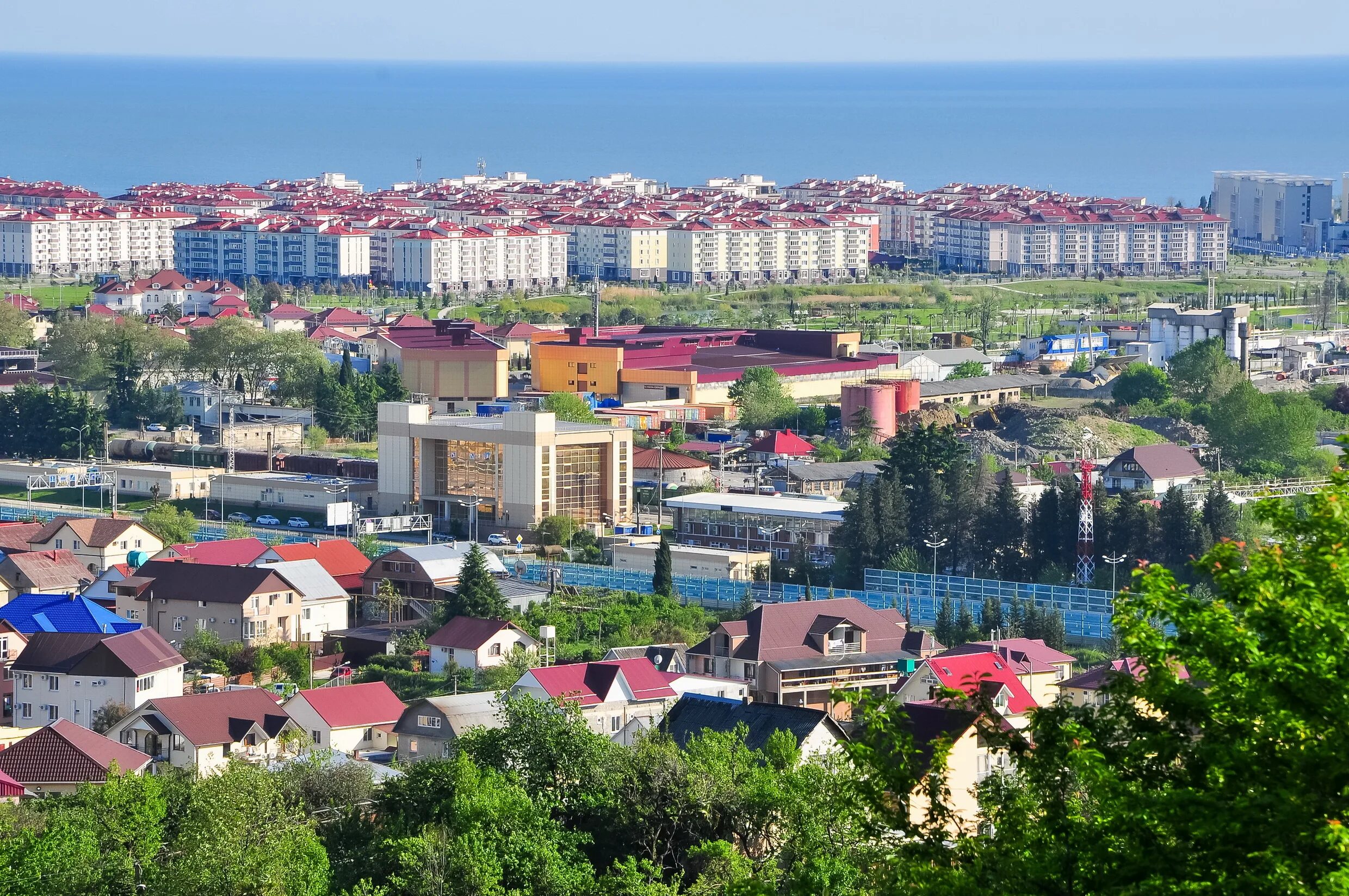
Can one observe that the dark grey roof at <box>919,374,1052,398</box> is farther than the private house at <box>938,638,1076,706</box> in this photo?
Yes

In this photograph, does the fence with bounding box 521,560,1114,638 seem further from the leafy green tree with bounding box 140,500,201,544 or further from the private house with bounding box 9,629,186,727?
the private house with bounding box 9,629,186,727


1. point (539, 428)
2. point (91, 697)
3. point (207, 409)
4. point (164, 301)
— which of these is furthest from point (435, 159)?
point (91, 697)

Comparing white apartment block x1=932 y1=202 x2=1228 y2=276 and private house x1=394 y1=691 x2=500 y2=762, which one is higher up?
white apartment block x1=932 y1=202 x2=1228 y2=276

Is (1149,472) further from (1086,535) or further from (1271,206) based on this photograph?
(1271,206)

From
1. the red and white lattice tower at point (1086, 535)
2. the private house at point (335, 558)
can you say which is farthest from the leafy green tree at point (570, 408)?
the red and white lattice tower at point (1086, 535)

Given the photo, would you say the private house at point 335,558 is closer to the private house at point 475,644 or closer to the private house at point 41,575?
the private house at point 41,575

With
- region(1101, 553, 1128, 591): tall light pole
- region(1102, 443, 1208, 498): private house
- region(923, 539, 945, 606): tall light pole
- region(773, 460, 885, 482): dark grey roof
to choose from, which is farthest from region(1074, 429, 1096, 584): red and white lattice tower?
region(773, 460, 885, 482): dark grey roof
